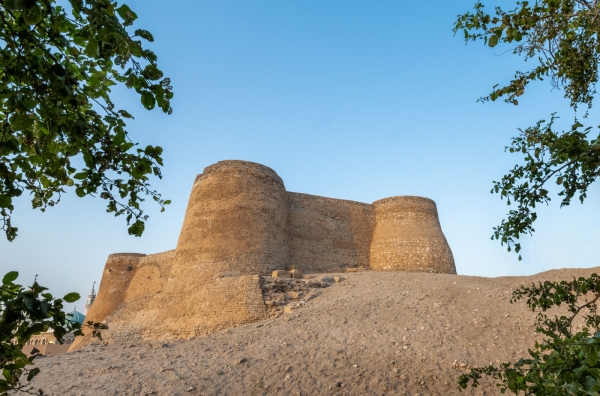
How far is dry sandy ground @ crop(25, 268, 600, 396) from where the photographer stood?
7.28 meters

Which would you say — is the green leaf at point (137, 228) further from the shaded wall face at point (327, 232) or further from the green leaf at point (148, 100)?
the shaded wall face at point (327, 232)

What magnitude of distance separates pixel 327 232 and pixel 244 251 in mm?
5535

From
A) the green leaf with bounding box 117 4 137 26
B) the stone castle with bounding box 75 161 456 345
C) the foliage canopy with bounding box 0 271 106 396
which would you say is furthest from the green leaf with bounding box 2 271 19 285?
the stone castle with bounding box 75 161 456 345

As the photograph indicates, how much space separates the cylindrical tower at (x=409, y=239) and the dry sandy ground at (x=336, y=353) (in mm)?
7256

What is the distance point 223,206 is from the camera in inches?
650

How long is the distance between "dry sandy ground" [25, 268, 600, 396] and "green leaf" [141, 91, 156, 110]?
608 centimetres

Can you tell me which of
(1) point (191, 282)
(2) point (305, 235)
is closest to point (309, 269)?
(2) point (305, 235)

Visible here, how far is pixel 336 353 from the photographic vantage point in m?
8.46

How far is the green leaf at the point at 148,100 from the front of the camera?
7.55 feet

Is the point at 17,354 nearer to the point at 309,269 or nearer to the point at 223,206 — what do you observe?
the point at 223,206

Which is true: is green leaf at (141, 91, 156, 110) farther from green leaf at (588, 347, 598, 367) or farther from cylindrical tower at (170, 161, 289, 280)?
cylindrical tower at (170, 161, 289, 280)

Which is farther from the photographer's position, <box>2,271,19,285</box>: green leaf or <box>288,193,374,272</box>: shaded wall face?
<box>288,193,374,272</box>: shaded wall face

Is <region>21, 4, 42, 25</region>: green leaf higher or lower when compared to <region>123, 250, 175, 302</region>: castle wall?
lower

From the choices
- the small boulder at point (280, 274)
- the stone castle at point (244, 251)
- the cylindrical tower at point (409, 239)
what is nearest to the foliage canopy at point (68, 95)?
the stone castle at point (244, 251)
